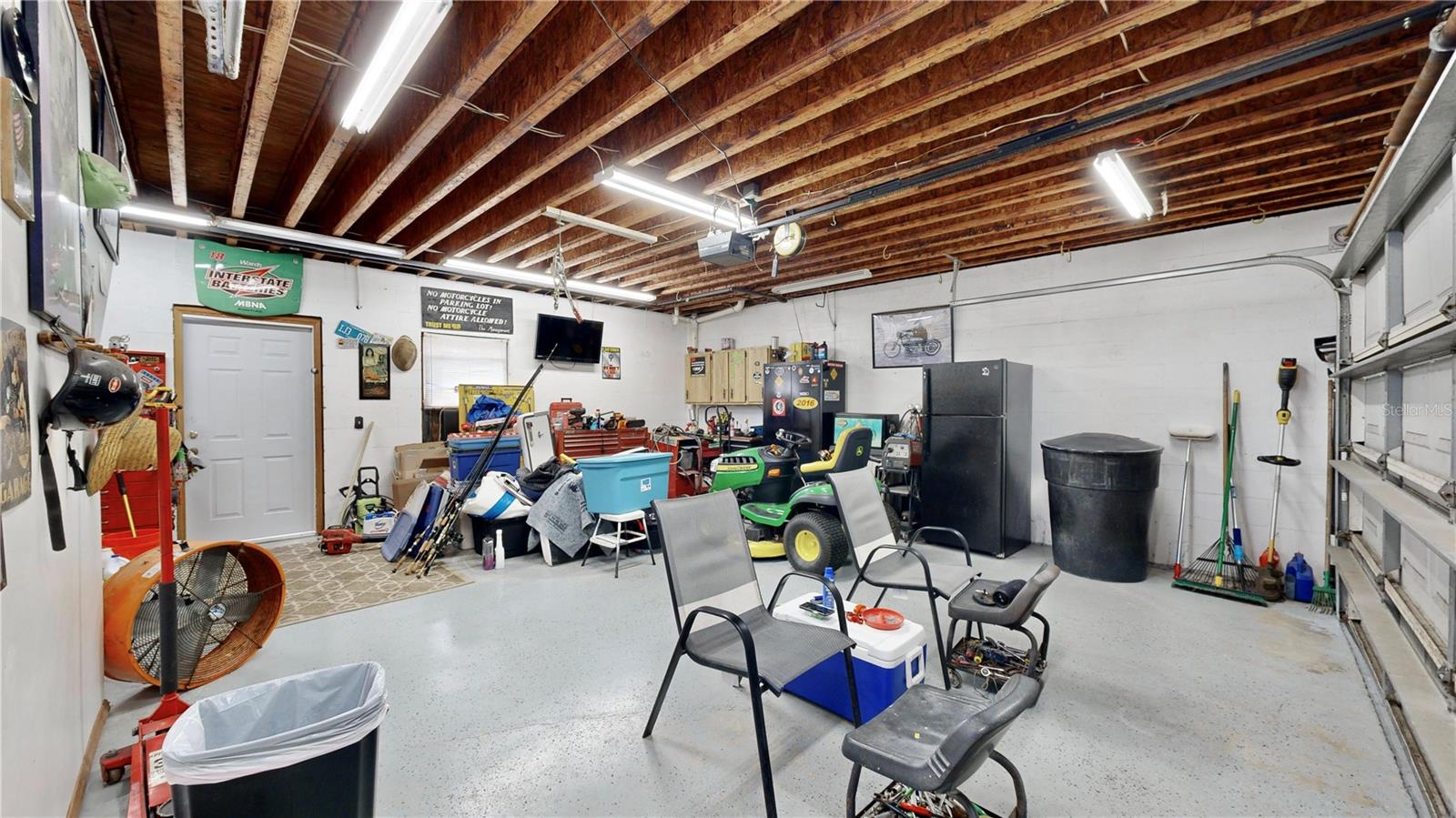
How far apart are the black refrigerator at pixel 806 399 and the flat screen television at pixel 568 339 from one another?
8.16 feet

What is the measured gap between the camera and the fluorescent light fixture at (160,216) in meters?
4.16

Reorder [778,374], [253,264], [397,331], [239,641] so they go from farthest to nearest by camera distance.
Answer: [778,374]
[397,331]
[253,264]
[239,641]

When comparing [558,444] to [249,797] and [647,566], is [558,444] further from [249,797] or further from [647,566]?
[249,797]

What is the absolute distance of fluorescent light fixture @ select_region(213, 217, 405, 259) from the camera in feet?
14.8

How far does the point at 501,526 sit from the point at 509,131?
133 inches

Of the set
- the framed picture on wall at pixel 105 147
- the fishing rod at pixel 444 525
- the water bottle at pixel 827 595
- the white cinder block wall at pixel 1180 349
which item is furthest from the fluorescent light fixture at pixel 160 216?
the water bottle at pixel 827 595

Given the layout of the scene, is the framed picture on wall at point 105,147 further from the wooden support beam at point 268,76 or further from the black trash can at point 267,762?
the black trash can at point 267,762

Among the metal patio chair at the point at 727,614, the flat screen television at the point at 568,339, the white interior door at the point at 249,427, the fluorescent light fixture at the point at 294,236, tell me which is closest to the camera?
the metal patio chair at the point at 727,614

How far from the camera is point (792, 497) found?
5070 mm

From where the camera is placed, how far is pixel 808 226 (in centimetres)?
491

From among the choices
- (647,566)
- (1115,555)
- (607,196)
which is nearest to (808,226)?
(607,196)

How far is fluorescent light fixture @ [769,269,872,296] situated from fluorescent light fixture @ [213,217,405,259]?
441 cm

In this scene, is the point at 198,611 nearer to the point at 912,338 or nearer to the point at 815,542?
the point at 815,542

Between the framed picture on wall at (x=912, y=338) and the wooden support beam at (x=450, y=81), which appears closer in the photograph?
the wooden support beam at (x=450, y=81)
